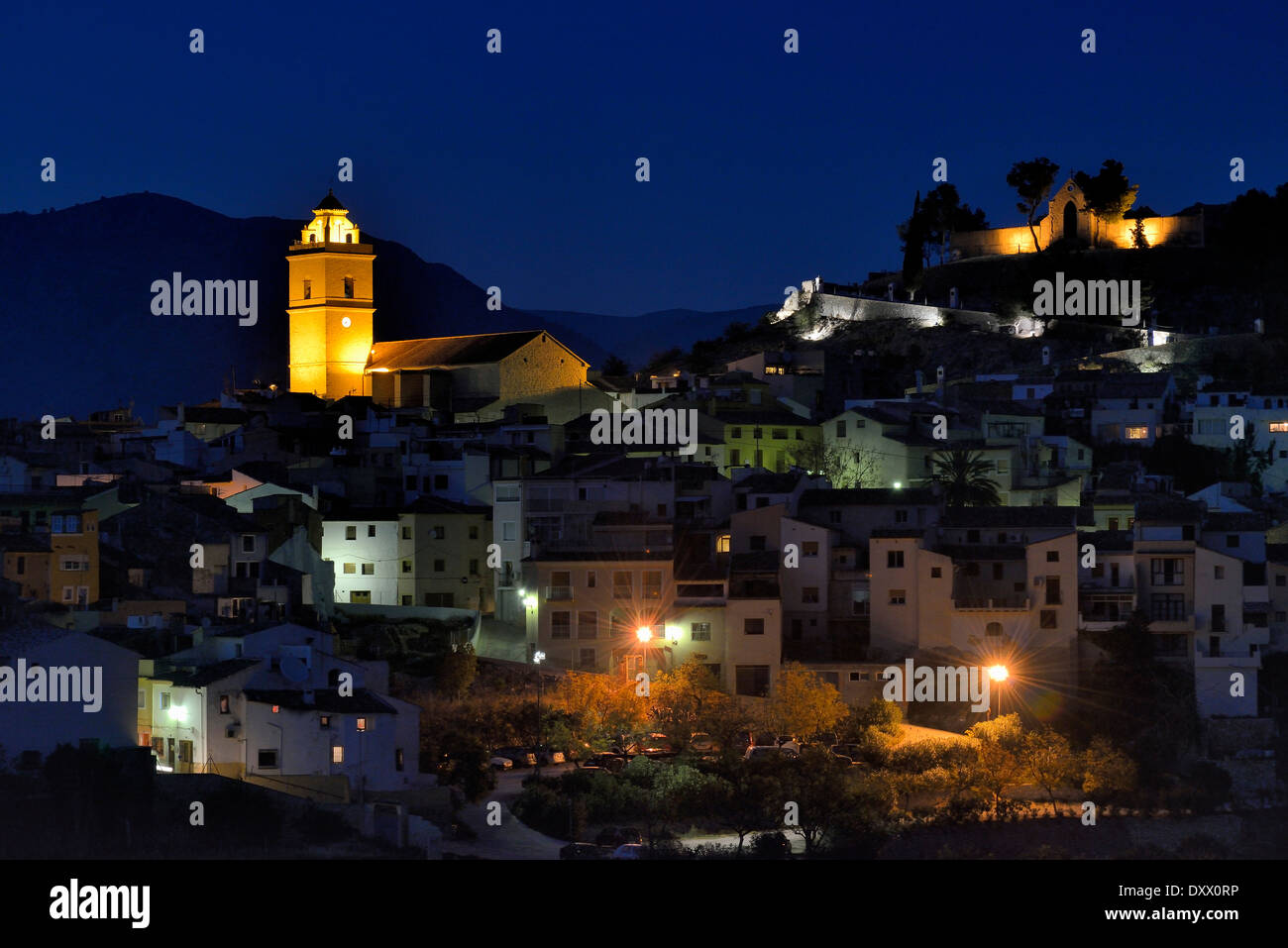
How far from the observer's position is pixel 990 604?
99.1ft

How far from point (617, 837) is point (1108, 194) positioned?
40700 mm

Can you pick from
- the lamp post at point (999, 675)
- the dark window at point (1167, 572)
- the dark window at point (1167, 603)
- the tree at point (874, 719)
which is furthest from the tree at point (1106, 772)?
the dark window at point (1167, 572)

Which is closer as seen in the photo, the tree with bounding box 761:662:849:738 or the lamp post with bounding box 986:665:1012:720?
the tree with bounding box 761:662:849:738

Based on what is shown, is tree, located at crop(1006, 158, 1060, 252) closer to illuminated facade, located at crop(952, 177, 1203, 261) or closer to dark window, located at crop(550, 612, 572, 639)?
illuminated facade, located at crop(952, 177, 1203, 261)

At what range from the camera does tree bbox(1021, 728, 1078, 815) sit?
2813 centimetres

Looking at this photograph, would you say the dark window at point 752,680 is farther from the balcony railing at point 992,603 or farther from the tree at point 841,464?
the tree at point 841,464

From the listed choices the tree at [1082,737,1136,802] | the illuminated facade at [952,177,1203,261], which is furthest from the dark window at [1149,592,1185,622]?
the illuminated facade at [952,177,1203,261]

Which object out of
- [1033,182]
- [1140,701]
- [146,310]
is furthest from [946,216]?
[1140,701]

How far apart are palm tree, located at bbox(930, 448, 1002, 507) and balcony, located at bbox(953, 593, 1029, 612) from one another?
3618 millimetres

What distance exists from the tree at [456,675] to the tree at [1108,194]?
37.0 meters

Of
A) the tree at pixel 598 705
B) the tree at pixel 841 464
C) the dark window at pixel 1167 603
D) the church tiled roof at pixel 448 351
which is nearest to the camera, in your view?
the tree at pixel 598 705

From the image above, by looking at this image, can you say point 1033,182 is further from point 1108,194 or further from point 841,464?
point 841,464

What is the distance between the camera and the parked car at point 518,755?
27203 mm
